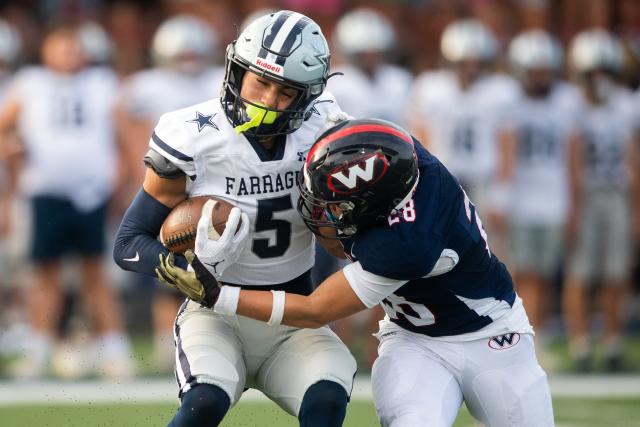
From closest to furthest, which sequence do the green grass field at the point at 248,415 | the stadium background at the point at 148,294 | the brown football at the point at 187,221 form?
the brown football at the point at 187,221, the green grass field at the point at 248,415, the stadium background at the point at 148,294

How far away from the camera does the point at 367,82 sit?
7801 mm

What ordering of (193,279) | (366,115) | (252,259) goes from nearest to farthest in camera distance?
(193,279) < (252,259) < (366,115)

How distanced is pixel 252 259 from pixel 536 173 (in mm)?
4081

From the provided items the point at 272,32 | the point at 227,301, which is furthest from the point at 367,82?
the point at 227,301

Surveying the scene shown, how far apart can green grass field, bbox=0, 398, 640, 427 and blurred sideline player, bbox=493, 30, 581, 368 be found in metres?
1.43

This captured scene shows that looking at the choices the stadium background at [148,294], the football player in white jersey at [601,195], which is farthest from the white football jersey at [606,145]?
the stadium background at [148,294]

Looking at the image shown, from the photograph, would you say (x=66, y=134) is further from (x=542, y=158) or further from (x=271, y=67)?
(x=271, y=67)

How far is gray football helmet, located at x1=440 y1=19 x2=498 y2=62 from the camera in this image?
7.78m

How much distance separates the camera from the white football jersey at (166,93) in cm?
776

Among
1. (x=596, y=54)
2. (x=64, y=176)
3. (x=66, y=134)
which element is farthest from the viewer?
(x=596, y=54)

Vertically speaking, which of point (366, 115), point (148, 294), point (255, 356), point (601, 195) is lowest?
point (148, 294)

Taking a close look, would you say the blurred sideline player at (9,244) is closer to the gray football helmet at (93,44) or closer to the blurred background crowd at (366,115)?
the blurred background crowd at (366,115)

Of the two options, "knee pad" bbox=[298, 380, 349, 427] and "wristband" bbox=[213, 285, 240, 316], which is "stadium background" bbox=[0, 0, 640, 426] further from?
"wristband" bbox=[213, 285, 240, 316]

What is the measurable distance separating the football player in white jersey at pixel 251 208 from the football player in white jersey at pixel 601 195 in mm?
4048
